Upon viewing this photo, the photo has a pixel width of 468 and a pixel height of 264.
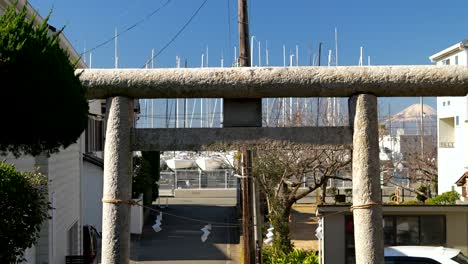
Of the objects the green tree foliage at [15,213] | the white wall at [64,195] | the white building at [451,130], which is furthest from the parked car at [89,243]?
the white building at [451,130]

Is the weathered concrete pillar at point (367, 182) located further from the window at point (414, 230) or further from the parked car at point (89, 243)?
the parked car at point (89, 243)

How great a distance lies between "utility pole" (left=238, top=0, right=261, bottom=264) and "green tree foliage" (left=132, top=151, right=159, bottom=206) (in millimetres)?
11389

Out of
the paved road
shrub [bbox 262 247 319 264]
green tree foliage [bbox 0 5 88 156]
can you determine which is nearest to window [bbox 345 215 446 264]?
shrub [bbox 262 247 319 264]

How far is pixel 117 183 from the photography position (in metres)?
6.48

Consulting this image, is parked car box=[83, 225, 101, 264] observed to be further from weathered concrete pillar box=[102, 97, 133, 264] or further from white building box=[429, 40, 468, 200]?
white building box=[429, 40, 468, 200]

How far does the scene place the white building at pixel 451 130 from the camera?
103 feet

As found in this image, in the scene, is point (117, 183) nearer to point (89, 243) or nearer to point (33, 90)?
point (33, 90)

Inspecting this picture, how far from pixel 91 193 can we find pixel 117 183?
14.7 metres

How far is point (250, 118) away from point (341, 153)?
47.2ft

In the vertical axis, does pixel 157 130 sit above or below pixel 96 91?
below

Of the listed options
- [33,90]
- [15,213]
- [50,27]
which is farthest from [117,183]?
[50,27]

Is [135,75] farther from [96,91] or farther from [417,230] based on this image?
[417,230]

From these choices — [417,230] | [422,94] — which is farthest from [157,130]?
[417,230]

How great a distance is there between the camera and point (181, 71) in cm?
647
